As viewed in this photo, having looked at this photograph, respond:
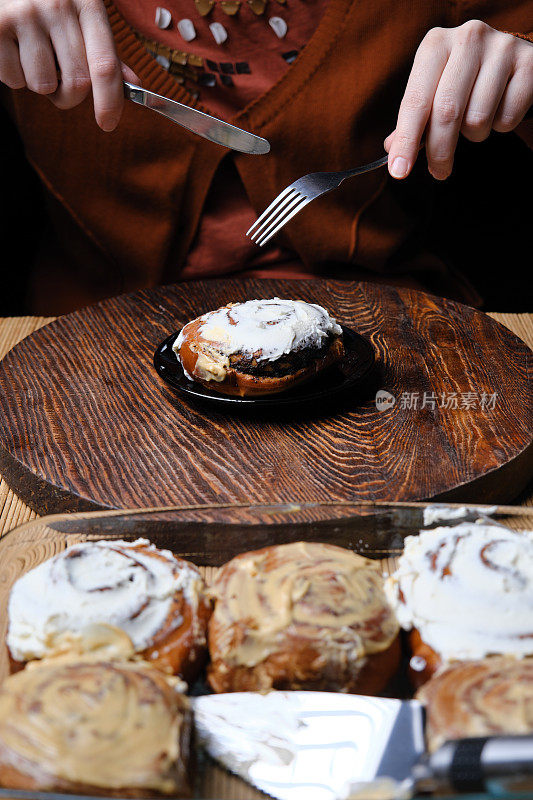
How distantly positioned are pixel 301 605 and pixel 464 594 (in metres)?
0.11

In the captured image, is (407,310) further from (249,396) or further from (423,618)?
(423,618)

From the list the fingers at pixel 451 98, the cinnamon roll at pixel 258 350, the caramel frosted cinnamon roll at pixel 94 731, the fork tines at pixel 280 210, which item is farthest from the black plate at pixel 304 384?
the caramel frosted cinnamon roll at pixel 94 731

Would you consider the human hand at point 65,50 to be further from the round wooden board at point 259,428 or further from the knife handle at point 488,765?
the knife handle at point 488,765

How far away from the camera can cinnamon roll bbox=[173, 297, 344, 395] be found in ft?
3.13

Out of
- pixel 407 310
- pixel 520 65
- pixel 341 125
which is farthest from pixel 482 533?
pixel 341 125

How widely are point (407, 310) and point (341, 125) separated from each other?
0.44m

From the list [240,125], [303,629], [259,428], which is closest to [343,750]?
[303,629]

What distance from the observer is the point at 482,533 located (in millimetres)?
554

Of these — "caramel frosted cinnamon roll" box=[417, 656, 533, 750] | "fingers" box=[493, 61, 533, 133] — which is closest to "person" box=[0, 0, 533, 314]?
"fingers" box=[493, 61, 533, 133]

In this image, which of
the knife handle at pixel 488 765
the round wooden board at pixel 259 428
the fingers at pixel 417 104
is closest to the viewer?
the knife handle at pixel 488 765

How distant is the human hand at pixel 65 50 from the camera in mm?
1095

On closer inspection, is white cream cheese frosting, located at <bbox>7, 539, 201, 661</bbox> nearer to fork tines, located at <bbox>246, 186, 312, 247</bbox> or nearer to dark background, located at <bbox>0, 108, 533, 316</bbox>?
fork tines, located at <bbox>246, 186, 312, 247</bbox>

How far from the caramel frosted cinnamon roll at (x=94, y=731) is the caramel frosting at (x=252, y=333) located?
1.79ft

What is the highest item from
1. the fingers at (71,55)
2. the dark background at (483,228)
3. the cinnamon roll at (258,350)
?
the fingers at (71,55)
